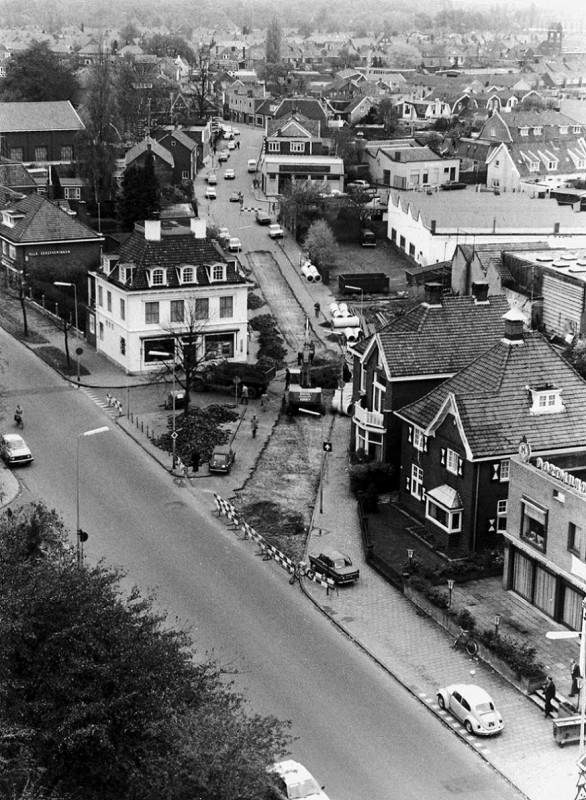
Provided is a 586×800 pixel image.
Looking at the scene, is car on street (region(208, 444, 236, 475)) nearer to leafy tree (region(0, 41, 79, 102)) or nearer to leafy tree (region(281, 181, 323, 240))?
leafy tree (region(281, 181, 323, 240))

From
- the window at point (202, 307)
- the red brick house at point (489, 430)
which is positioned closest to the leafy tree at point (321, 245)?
the window at point (202, 307)

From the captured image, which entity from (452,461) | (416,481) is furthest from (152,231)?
(452,461)

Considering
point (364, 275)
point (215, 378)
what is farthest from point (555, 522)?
point (364, 275)

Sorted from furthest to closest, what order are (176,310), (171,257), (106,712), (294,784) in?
(171,257), (176,310), (294,784), (106,712)

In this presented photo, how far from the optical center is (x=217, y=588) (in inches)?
1860

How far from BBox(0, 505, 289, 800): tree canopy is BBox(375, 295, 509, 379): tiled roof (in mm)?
23971

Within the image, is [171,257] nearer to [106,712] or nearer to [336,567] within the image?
[336,567]

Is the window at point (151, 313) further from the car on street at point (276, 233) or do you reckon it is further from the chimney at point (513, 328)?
the car on street at point (276, 233)

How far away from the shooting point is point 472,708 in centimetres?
3844

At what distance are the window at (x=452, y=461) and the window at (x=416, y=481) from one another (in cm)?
226

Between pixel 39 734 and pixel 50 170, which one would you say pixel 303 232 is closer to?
pixel 50 170

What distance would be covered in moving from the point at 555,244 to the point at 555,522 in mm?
54289

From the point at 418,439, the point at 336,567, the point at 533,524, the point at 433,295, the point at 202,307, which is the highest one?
the point at 433,295

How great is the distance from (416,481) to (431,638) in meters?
10.9
